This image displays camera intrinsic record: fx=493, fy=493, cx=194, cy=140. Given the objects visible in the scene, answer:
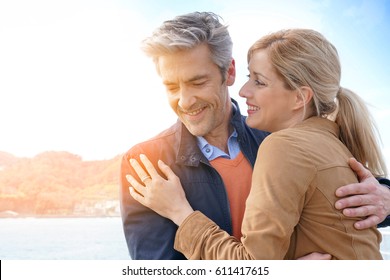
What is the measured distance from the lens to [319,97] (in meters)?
1.35

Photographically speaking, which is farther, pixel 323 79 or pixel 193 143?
pixel 193 143

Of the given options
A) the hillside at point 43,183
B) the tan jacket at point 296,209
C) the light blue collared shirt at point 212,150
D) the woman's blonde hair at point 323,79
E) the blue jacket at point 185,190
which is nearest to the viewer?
the tan jacket at point 296,209

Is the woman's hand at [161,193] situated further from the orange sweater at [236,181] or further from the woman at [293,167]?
the orange sweater at [236,181]

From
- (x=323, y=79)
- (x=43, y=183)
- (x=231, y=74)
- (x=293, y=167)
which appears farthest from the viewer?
(x=43, y=183)

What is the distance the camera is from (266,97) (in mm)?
1376

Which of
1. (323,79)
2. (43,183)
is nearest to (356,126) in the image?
(323,79)

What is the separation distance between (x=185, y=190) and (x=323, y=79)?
0.50 meters

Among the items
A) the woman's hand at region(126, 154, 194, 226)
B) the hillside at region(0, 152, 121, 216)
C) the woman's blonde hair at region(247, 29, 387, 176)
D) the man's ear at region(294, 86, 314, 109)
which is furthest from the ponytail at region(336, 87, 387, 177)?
the hillside at region(0, 152, 121, 216)

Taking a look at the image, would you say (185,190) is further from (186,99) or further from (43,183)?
(43,183)

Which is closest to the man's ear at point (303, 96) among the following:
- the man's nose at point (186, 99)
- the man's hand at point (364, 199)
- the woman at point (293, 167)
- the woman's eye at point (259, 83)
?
the woman at point (293, 167)

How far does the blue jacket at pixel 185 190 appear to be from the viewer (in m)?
1.41

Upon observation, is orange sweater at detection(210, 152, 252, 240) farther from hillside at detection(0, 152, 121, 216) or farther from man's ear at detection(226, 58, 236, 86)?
hillside at detection(0, 152, 121, 216)

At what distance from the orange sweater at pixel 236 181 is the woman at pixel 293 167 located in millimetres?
167
